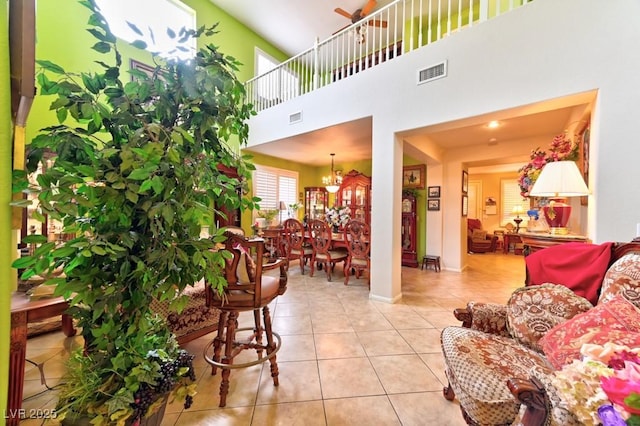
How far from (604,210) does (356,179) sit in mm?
4203

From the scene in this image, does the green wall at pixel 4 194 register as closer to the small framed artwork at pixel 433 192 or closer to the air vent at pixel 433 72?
the air vent at pixel 433 72

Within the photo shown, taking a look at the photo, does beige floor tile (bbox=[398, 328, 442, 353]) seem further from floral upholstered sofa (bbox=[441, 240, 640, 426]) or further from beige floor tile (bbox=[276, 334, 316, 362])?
beige floor tile (bbox=[276, 334, 316, 362])

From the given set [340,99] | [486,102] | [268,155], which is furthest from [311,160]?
[486,102]

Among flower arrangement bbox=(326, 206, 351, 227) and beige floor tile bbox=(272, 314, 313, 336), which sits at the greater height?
flower arrangement bbox=(326, 206, 351, 227)

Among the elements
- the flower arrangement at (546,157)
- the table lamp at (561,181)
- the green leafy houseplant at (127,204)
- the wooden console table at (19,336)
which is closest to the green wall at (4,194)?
the green leafy houseplant at (127,204)

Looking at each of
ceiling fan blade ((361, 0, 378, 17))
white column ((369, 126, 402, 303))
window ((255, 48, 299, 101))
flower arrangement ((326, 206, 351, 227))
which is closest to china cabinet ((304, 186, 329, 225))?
flower arrangement ((326, 206, 351, 227))

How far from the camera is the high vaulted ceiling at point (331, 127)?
3.34m

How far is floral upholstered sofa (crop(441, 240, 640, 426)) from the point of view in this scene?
890mm

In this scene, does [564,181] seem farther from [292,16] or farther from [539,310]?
[292,16]

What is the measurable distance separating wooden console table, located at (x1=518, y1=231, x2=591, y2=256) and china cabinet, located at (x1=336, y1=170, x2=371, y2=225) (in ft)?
10.9

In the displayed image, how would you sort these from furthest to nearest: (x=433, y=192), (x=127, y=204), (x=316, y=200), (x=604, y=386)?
(x=316, y=200) < (x=433, y=192) < (x=127, y=204) < (x=604, y=386)

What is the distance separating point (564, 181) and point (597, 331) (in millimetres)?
1409

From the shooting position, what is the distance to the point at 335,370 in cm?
188

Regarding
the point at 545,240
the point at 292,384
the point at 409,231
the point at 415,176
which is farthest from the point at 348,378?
the point at 415,176
